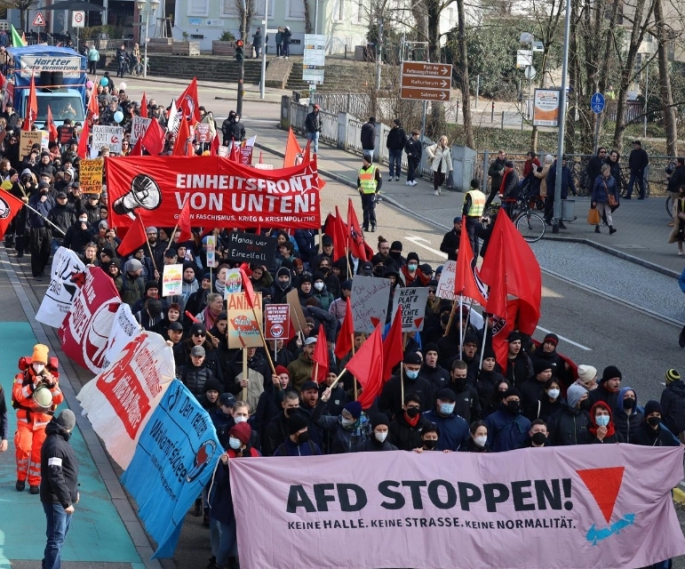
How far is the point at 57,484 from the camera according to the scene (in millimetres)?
10062

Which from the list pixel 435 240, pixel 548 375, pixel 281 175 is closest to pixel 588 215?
pixel 435 240

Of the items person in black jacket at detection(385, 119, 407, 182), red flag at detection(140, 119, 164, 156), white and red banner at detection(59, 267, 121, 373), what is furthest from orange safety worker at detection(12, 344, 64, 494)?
person in black jacket at detection(385, 119, 407, 182)

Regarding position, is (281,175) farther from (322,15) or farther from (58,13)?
(58,13)

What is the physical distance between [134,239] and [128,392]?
17.7 ft

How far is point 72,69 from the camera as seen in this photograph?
3744 cm

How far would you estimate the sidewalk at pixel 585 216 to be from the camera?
2548 centimetres

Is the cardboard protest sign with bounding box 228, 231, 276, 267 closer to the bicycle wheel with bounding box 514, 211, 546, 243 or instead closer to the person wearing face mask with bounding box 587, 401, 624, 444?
the person wearing face mask with bounding box 587, 401, 624, 444

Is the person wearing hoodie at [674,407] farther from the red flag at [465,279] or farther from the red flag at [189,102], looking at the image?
the red flag at [189,102]

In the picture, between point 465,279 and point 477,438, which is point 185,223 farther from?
point 477,438

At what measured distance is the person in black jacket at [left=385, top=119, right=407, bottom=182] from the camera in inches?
1226

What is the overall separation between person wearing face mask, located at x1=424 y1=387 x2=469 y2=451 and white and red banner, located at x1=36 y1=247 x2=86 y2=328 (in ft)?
21.9

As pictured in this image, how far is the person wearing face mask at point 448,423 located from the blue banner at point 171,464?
2183 millimetres

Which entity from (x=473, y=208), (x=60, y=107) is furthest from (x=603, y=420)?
(x=60, y=107)

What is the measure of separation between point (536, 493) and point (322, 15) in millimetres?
54715
